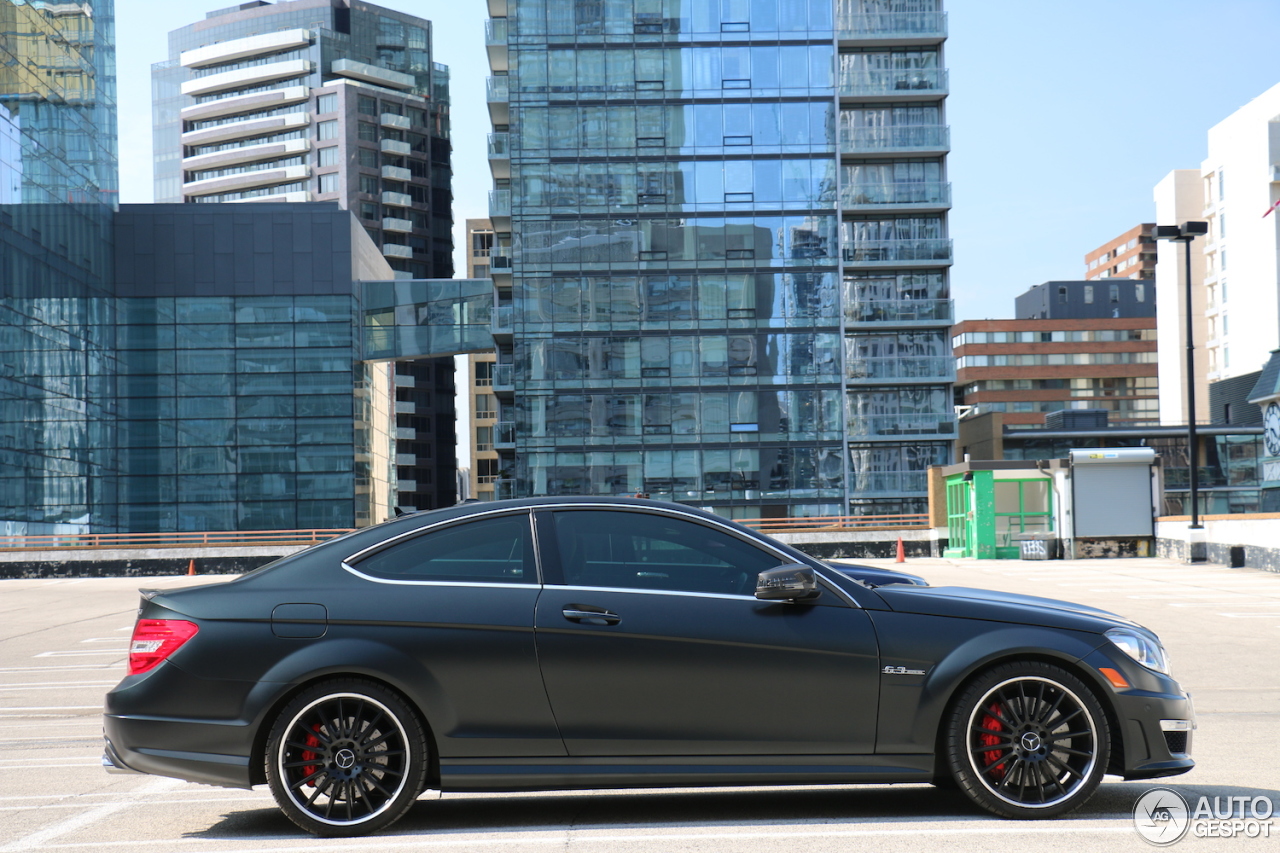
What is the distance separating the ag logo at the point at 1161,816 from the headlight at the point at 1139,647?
0.62m

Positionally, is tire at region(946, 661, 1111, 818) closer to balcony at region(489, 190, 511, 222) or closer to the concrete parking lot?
the concrete parking lot

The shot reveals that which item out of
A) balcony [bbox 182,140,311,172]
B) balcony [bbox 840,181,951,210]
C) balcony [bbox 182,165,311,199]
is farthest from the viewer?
balcony [bbox 182,140,311,172]

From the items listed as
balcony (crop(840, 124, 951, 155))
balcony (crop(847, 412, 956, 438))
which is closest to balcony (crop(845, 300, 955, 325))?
balcony (crop(847, 412, 956, 438))

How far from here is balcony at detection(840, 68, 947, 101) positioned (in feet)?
204

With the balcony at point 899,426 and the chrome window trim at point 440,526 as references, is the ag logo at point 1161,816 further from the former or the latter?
the balcony at point 899,426

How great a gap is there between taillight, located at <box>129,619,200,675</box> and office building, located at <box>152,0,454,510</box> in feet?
327

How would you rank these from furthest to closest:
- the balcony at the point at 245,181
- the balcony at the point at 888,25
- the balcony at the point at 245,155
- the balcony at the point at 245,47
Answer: the balcony at the point at 245,47 < the balcony at the point at 245,155 < the balcony at the point at 245,181 < the balcony at the point at 888,25

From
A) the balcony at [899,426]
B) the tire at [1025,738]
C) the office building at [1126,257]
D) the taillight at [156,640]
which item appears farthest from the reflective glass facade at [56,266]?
the office building at [1126,257]

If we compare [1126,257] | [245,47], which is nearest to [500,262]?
[245,47]

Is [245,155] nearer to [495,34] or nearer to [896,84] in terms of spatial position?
[495,34]

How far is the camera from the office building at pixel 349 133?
107688 millimetres

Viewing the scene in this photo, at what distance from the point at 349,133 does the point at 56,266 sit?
5893cm

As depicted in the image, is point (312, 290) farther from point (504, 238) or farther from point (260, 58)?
point (260, 58)

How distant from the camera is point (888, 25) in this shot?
204 feet
